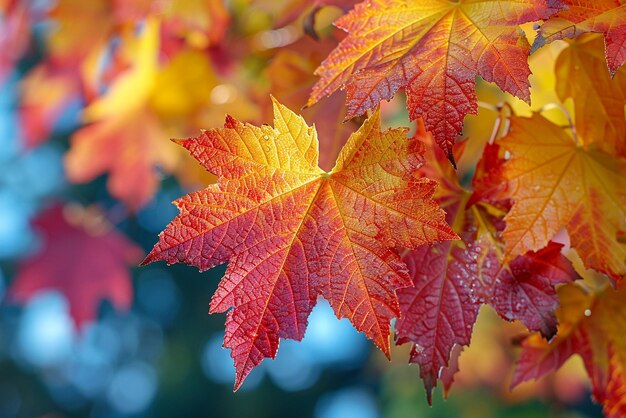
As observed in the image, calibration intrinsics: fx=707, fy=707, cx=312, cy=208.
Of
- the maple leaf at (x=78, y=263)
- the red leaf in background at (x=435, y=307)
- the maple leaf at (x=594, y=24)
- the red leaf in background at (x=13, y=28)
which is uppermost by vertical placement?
the maple leaf at (x=594, y=24)

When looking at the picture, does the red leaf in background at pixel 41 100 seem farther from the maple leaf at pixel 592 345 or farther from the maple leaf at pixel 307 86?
the maple leaf at pixel 592 345

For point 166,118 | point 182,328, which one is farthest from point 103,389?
point 166,118

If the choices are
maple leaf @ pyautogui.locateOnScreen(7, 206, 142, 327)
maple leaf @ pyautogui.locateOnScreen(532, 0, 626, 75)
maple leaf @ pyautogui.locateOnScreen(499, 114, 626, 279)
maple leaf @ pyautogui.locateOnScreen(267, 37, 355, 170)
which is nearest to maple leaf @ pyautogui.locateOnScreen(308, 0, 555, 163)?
maple leaf @ pyautogui.locateOnScreen(532, 0, 626, 75)

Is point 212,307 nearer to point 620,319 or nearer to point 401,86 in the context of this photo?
point 401,86

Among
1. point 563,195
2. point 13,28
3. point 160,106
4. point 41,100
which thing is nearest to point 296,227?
point 563,195

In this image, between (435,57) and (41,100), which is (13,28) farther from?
(435,57)

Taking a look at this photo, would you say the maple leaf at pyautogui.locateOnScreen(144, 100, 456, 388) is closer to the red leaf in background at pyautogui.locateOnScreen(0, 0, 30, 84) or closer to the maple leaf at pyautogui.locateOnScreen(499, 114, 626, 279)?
the maple leaf at pyautogui.locateOnScreen(499, 114, 626, 279)

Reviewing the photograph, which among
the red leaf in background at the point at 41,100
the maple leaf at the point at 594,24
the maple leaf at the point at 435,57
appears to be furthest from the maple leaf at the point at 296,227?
the red leaf in background at the point at 41,100
